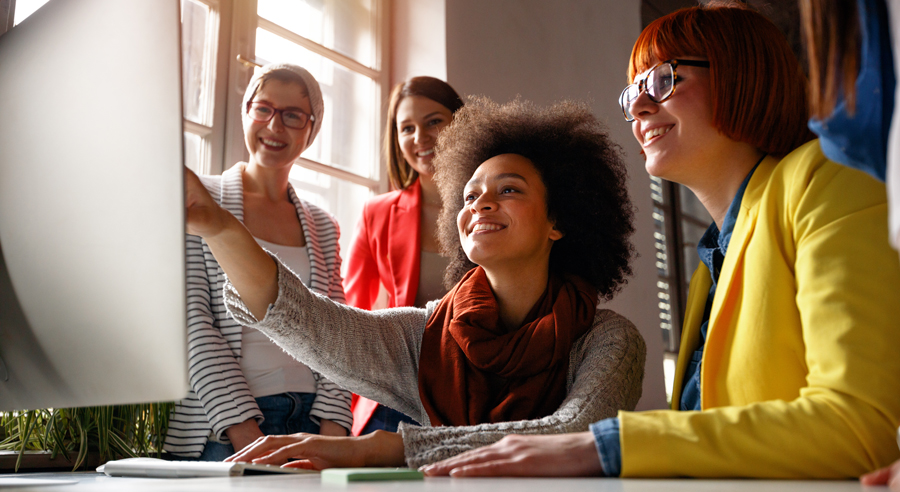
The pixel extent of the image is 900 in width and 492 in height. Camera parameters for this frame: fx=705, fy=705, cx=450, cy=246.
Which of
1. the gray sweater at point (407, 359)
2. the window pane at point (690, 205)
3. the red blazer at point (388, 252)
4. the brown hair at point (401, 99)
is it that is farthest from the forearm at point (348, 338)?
the window pane at point (690, 205)

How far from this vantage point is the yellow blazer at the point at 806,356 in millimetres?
777

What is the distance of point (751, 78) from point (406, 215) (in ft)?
4.23

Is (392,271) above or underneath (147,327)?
above

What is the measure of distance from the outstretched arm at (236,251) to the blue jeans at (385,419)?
0.68m

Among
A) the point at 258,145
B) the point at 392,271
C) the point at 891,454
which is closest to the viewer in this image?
the point at 891,454

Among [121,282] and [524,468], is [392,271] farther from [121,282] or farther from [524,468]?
[121,282]

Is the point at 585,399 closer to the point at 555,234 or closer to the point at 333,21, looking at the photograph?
the point at 555,234

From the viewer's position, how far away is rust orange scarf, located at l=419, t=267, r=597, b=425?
1.41 metres

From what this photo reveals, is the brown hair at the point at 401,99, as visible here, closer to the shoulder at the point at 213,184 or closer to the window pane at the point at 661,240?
the shoulder at the point at 213,184

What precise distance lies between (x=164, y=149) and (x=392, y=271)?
1.66 metres

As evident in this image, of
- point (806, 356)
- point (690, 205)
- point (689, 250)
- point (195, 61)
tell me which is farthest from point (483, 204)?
point (690, 205)

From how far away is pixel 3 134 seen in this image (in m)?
0.81

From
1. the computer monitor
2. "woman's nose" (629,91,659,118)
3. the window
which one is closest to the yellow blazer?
"woman's nose" (629,91,659,118)

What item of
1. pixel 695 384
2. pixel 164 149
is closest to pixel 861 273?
pixel 695 384
